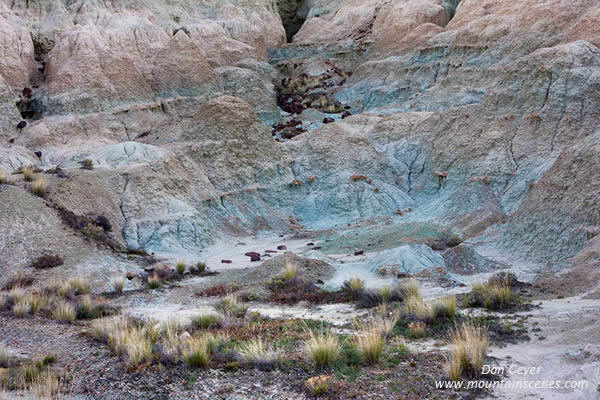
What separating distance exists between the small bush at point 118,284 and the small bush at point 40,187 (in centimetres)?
654

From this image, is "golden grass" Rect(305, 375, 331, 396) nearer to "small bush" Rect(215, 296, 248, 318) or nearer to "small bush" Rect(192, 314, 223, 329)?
"small bush" Rect(192, 314, 223, 329)

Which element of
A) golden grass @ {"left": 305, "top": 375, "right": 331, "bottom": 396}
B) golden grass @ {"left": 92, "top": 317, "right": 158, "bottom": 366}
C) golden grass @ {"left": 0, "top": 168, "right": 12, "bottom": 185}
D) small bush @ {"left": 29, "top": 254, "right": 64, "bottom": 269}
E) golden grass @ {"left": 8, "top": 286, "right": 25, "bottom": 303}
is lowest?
golden grass @ {"left": 305, "top": 375, "right": 331, "bottom": 396}

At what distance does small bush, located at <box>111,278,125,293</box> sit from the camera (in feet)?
52.3

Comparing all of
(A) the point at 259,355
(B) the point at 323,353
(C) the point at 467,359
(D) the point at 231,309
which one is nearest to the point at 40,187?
(D) the point at 231,309

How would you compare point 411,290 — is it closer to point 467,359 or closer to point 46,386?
point 467,359

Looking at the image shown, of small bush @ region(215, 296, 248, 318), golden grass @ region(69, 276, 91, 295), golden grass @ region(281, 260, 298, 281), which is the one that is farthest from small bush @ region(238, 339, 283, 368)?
golden grass @ region(69, 276, 91, 295)

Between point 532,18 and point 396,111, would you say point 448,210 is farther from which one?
point 532,18

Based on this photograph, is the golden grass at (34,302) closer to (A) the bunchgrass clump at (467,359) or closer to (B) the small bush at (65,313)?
(B) the small bush at (65,313)

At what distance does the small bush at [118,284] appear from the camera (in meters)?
15.9

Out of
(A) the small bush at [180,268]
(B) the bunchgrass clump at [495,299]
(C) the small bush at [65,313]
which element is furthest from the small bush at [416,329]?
(A) the small bush at [180,268]

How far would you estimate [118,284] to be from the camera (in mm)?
16094

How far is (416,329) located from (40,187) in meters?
17.1

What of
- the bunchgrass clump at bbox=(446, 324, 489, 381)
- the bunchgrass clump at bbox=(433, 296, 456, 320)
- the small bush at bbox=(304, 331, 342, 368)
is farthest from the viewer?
the bunchgrass clump at bbox=(433, 296, 456, 320)

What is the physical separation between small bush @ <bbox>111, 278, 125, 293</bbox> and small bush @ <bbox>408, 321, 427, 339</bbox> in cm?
994
